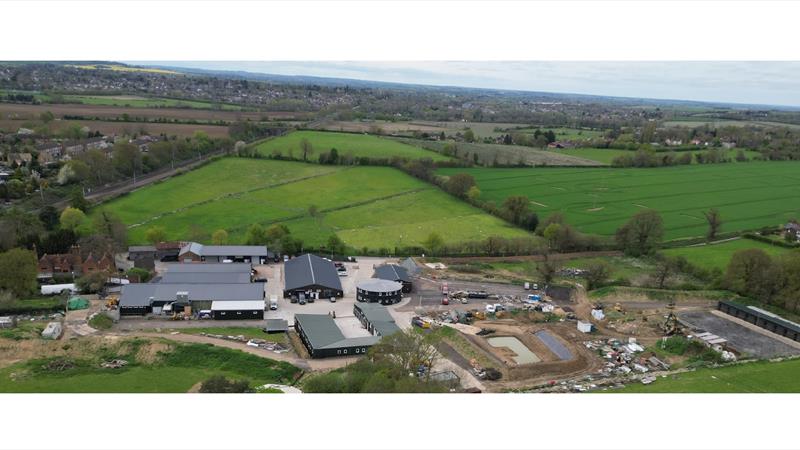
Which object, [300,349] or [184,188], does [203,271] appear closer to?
[300,349]

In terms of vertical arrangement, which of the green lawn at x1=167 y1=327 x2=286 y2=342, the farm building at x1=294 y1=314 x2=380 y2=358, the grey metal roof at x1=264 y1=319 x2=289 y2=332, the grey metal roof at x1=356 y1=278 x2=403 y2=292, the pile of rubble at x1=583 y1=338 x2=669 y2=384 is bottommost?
the green lawn at x1=167 y1=327 x2=286 y2=342

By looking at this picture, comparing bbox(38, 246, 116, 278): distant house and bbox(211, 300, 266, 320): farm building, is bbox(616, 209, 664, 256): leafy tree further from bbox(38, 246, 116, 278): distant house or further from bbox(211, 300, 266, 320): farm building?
bbox(38, 246, 116, 278): distant house

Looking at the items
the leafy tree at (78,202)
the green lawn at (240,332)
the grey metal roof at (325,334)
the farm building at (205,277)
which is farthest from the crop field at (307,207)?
the green lawn at (240,332)

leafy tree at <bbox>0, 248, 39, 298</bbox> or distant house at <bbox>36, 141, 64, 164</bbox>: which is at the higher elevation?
distant house at <bbox>36, 141, 64, 164</bbox>

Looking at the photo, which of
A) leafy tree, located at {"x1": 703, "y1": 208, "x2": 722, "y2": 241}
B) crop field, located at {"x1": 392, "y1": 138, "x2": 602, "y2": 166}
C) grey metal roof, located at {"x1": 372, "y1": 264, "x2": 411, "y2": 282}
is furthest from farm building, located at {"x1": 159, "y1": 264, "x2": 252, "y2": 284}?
crop field, located at {"x1": 392, "y1": 138, "x2": 602, "y2": 166}

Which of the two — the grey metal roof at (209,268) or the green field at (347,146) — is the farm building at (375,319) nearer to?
the grey metal roof at (209,268)

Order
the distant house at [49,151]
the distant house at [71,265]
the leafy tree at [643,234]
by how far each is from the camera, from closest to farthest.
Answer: the distant house at [71,265] → the leafy tree at [643,234] → the distant house at [49,151]

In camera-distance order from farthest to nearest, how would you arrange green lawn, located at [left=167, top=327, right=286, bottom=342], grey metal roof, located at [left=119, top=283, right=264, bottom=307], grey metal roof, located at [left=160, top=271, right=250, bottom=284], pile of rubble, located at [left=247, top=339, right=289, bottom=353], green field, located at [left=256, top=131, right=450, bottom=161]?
green field, located at [left=256, top=131, right=450, bottom=161] → grey metal roof, located at [left=160, top=271, right=250, bottom=284] → grey metal roof, located at [left=119, top=283, right=264, bottom=307] → green lawn, located at [left=167, top=327, right=286, bottom=342] → pile of rubble, located at [left=247, top=339, right=289, bottom=353]

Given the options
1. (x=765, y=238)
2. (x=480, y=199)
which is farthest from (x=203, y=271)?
(x=765, y=238)
